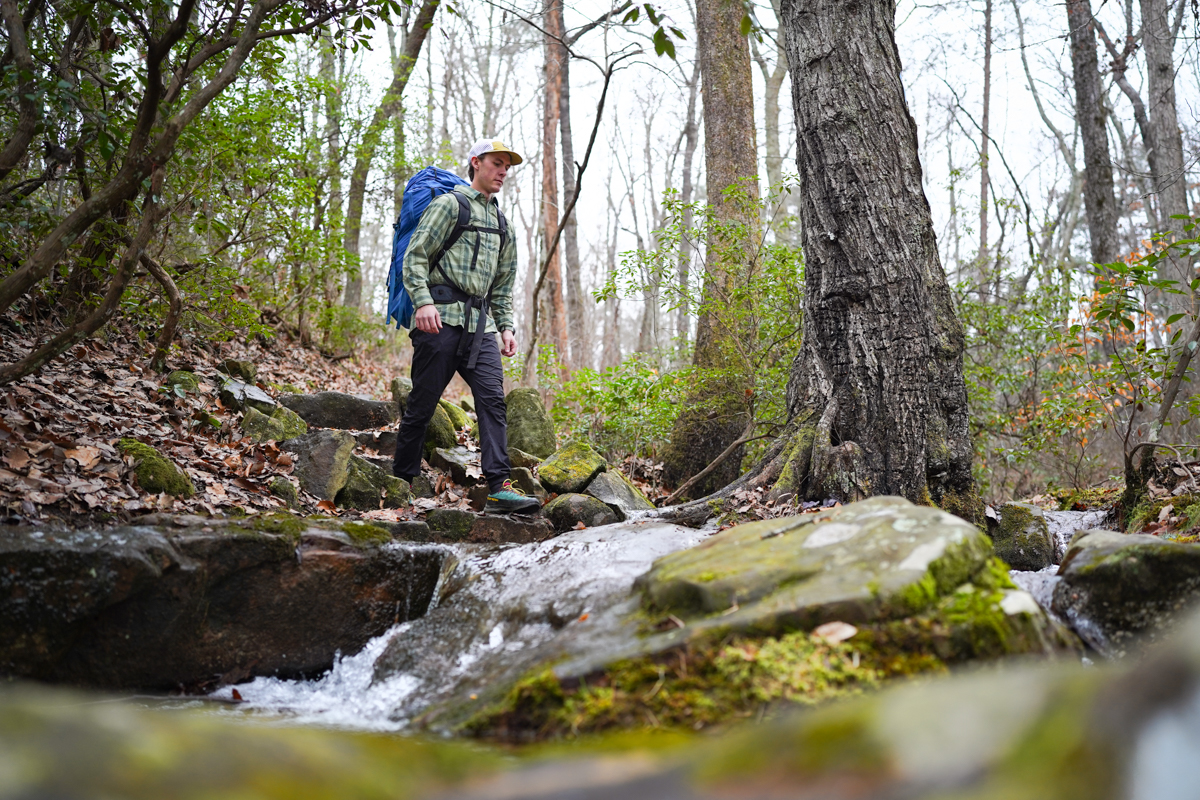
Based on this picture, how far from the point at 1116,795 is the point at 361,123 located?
41.0ft

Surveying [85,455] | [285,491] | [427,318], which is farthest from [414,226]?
[85,455]

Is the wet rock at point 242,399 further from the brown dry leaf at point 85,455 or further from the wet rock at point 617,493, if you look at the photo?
the wet rock at point 617,493

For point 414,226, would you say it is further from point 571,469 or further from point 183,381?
point 183,381

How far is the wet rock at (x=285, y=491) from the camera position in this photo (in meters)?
5.14

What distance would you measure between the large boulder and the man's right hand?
116 inches

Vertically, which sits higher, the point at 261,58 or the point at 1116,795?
the point at 261,58

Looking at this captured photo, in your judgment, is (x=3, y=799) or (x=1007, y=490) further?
(x=1007, y=490)

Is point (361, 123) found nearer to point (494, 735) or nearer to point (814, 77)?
point (814, 77)

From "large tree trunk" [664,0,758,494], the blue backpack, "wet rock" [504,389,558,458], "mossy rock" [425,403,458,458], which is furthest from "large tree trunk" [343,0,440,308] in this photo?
the blue backpack

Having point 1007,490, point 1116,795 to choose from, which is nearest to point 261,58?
point 1116,795

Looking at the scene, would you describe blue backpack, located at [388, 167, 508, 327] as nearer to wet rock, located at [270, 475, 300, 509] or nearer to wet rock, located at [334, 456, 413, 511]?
wet rock, located at [334, 456, 413, 511]

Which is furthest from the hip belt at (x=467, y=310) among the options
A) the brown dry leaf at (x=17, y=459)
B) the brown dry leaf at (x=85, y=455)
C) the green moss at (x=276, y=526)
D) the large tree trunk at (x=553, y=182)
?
the large tree trunk at (x=553, y=182)

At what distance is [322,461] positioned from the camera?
565cm

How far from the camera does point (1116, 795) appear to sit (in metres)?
1.10
